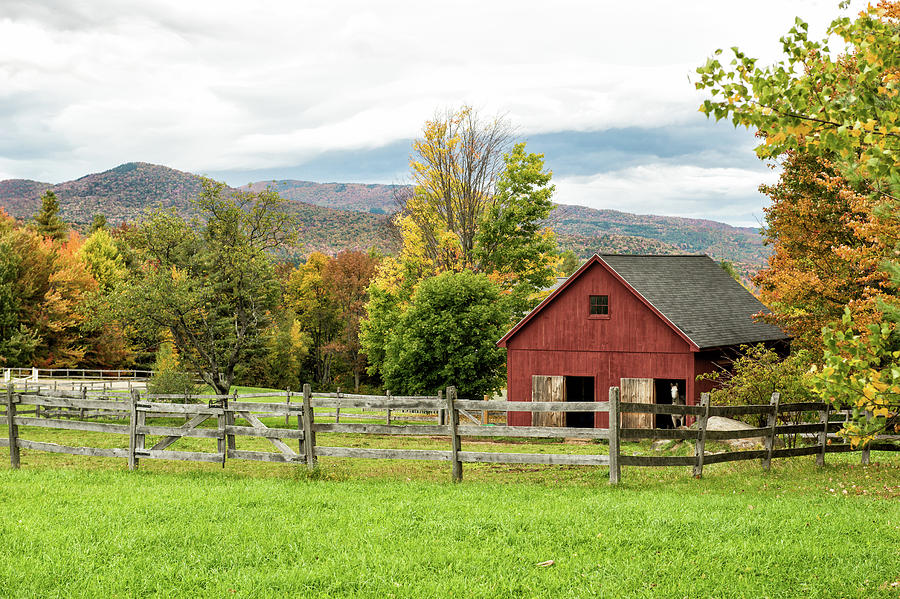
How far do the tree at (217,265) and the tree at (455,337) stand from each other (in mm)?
7900

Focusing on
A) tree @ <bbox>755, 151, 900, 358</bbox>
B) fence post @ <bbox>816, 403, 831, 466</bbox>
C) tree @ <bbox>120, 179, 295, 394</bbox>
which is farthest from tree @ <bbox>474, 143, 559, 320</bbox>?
fence post @ <bbox>816, 403, 831, 466</bbox>

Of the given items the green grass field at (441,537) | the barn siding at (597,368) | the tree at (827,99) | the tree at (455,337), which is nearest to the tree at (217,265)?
the tree at (455,337)

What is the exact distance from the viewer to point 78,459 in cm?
1536

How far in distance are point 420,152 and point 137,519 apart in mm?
32372

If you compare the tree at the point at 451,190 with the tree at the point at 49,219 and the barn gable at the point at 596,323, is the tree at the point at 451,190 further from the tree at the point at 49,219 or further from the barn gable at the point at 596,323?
the tree at the point at 49,219

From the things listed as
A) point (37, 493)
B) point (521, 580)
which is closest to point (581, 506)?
point (521, 580)

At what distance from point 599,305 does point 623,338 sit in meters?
1.64

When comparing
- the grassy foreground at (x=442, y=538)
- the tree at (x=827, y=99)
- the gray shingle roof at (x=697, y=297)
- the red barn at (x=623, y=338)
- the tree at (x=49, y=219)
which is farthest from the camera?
the tree at (x=49, y=219)

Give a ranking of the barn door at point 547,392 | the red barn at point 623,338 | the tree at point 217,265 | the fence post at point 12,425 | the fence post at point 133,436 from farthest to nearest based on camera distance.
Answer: the tree at point 217,265 < the barn door at point 547,392 < the red barn at point 623,338 < the fence post at point 12,425 < the fence post at point 133,436

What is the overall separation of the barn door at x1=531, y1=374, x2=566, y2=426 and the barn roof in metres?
2.25

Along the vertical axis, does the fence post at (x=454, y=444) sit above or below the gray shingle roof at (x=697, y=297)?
below

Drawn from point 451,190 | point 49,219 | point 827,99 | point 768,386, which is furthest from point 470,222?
point 49,219

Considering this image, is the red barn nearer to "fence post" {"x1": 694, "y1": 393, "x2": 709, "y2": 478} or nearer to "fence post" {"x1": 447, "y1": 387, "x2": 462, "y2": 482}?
"fence post" {"x1": 694, "y1": 393, "x2": 709, "y2": 478}

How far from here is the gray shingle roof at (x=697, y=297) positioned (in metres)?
26.1
